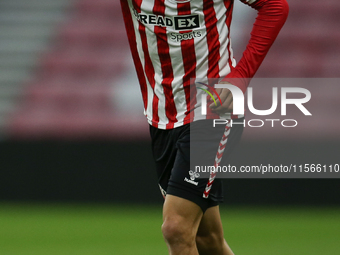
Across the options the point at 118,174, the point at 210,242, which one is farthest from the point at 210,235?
the point at 118,174

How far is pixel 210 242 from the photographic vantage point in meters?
2.09

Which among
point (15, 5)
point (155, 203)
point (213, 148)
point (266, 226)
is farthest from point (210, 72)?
point (15, 5)

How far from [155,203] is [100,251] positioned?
52.8 inches

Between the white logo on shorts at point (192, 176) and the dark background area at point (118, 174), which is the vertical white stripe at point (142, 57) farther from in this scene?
the dark background area at point (118, 174)

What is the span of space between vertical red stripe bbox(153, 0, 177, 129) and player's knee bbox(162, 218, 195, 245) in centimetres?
40

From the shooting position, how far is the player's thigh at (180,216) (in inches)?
70.5

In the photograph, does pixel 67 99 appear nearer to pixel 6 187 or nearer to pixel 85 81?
pixel 85 81

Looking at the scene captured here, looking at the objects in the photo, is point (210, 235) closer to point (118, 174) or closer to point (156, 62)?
point (156, 62)

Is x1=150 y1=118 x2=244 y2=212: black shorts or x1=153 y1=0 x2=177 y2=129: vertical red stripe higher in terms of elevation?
x1=153 y1=0 x2=177 y2=129: vertical red stripe

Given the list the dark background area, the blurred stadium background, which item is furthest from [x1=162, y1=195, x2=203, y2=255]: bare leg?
the dark background area

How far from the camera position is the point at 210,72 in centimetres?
198

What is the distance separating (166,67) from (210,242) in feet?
2.35

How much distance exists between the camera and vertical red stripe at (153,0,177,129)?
1938 mm

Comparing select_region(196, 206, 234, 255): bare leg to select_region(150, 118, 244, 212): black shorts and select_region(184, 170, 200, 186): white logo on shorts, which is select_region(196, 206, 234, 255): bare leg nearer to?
select_region(150, 118, 244, 212): black shorts
